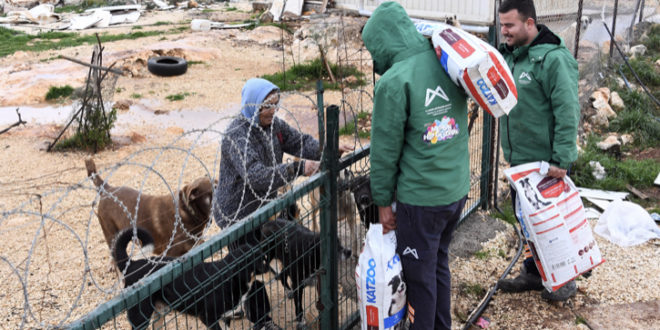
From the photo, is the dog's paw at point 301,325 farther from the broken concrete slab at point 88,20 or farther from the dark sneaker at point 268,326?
the broken concrete slab at point 88,20

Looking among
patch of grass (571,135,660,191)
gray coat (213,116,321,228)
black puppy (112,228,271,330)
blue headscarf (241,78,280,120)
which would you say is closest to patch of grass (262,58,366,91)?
patch of grass (571,135,660,191)

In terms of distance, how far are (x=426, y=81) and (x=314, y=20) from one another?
1299 cm

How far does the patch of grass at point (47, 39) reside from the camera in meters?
16.5

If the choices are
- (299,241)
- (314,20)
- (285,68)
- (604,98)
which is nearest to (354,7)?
(314,20)

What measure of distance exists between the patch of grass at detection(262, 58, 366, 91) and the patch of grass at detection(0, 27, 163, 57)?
761 cm

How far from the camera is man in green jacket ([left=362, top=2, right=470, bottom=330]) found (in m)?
2.72

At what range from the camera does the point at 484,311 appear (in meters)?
4.00

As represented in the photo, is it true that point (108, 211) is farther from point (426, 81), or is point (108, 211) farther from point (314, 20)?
point (314, 20)

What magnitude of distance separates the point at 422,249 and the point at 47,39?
61.4 feet

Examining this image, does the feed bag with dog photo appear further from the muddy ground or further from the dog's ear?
the dog's ear

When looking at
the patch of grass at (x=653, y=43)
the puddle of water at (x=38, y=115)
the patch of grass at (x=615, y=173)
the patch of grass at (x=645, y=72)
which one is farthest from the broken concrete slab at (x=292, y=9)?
the patch of grass at (x=615, y=173)

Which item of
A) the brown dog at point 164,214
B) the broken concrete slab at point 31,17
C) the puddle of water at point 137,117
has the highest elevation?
the broken concrete slab at point 31,17

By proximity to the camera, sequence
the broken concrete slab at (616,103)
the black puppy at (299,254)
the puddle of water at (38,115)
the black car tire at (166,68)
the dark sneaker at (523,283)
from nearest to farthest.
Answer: the black puppy at (299,254)
the dark sneaker at (523,283)
the broken concrete slab at (616,103)
the puddle of water at (38,115)
the black car tire at (166,68)

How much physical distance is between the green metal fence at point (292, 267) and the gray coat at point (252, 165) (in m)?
0.22
